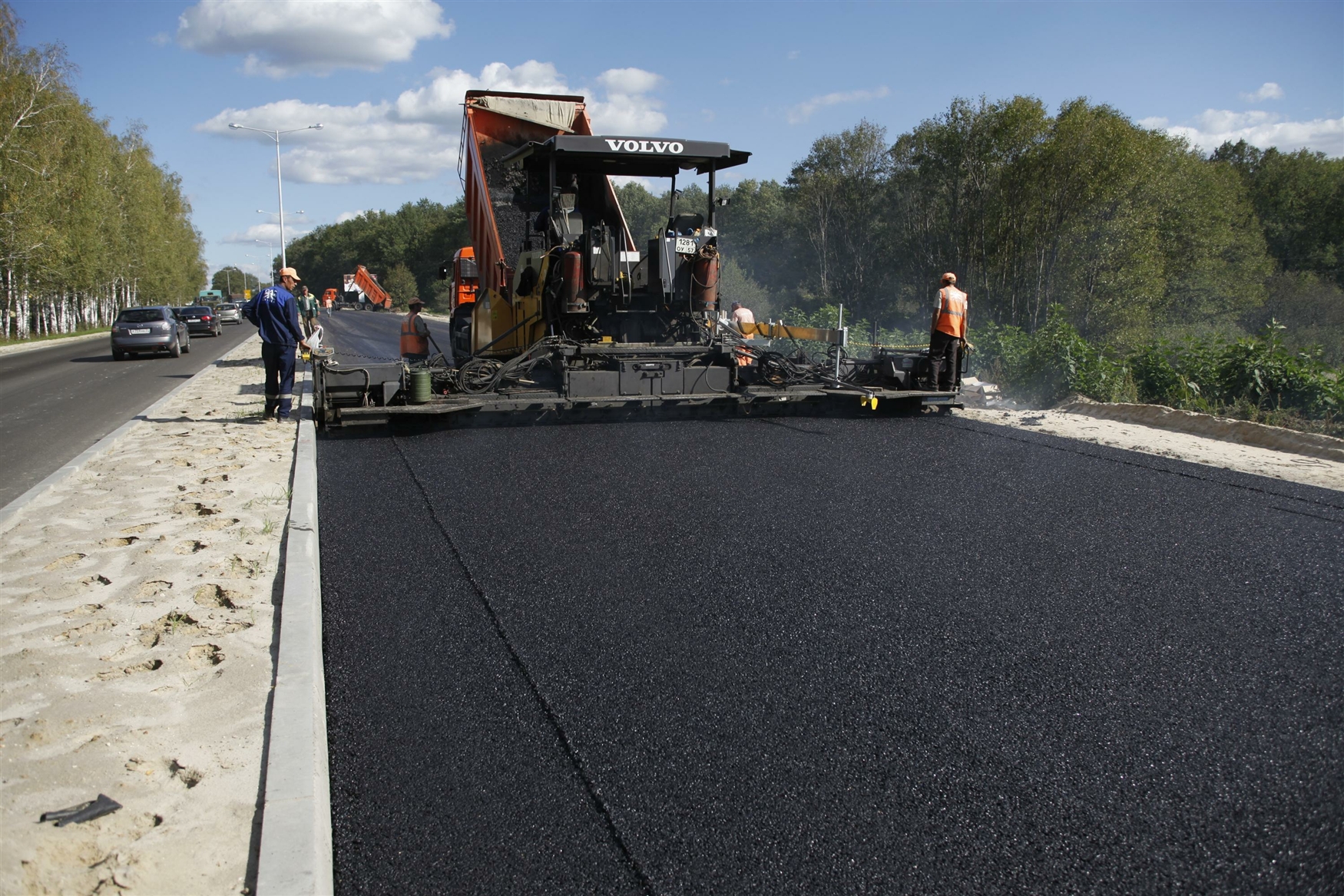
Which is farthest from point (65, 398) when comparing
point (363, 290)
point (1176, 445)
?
point (1176, 445)

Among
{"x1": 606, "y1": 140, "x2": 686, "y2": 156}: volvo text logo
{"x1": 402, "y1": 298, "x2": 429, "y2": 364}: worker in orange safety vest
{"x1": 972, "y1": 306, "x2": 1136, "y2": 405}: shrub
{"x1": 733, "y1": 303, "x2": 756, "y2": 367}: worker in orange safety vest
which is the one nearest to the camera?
{"x1": 606, "y1": 140, "x2": 686, "y2": 156}: volvo text logo

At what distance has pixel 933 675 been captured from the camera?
335 centimetres

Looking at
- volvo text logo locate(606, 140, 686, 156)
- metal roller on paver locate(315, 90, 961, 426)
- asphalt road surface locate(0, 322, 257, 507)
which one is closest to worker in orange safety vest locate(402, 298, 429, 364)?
metal roller on paver locate(315, 90, 961, 426)

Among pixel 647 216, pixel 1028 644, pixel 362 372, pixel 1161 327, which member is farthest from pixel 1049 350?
pixel 1161 327

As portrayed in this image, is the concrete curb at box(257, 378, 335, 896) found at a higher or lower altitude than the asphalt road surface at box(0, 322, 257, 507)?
lower

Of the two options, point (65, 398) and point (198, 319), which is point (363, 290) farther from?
point (65, 398)

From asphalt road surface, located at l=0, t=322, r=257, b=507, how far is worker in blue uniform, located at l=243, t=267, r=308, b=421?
183cm

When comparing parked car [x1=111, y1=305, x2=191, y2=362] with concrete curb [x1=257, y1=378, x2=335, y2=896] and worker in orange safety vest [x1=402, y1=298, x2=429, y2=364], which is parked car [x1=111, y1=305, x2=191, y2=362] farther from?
concrete curb [x1=257, y1=378, x2=335, y2=896]

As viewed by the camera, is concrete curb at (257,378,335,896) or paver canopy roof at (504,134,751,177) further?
paver canopy roof at (504,134,751,177)

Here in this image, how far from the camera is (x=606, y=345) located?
9.16 metres

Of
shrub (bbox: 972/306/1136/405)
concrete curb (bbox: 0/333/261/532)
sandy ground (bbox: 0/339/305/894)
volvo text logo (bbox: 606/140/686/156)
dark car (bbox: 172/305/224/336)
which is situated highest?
volvo text logo (bbox: 606/140/686/156)

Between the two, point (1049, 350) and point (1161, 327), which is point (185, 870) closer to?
point (1049, 350)

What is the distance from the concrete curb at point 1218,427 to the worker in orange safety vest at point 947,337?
2.21m

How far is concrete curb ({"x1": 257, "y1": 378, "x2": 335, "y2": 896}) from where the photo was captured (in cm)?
219
